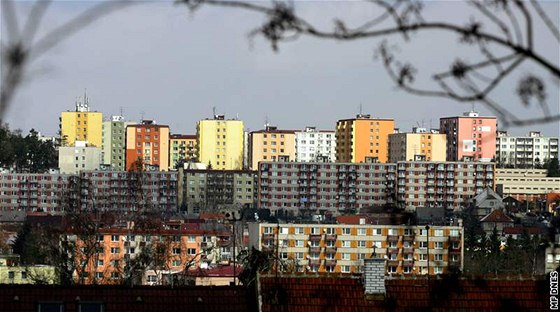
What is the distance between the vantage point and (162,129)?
14775cm

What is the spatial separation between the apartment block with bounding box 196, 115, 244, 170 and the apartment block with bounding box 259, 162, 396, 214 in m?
24.7

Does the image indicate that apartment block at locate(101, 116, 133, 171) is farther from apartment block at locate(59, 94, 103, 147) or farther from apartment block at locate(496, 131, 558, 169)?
apartment block at locate(496, 131, 558, 169)

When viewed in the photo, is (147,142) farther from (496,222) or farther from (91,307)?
(91,307)

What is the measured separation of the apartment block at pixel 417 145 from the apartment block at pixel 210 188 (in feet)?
69.1

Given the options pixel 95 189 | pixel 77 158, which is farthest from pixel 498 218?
pixel 77 158

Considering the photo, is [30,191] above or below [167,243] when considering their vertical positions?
above

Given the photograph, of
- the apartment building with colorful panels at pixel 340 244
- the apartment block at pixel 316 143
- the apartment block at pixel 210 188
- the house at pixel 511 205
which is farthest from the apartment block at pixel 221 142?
the apartment building with colorful panels at pixel 340 244

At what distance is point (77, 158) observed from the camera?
13338 cm

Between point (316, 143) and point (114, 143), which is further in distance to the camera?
point (316, 143)

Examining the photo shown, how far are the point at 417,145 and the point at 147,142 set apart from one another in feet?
79.9

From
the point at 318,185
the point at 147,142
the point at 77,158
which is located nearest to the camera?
the point at 318,185

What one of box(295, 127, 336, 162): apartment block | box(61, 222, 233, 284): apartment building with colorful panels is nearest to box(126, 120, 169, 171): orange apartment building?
box(295, 127, 336, 162): apartment block

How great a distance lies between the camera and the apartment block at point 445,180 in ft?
399

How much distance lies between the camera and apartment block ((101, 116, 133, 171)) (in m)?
150
